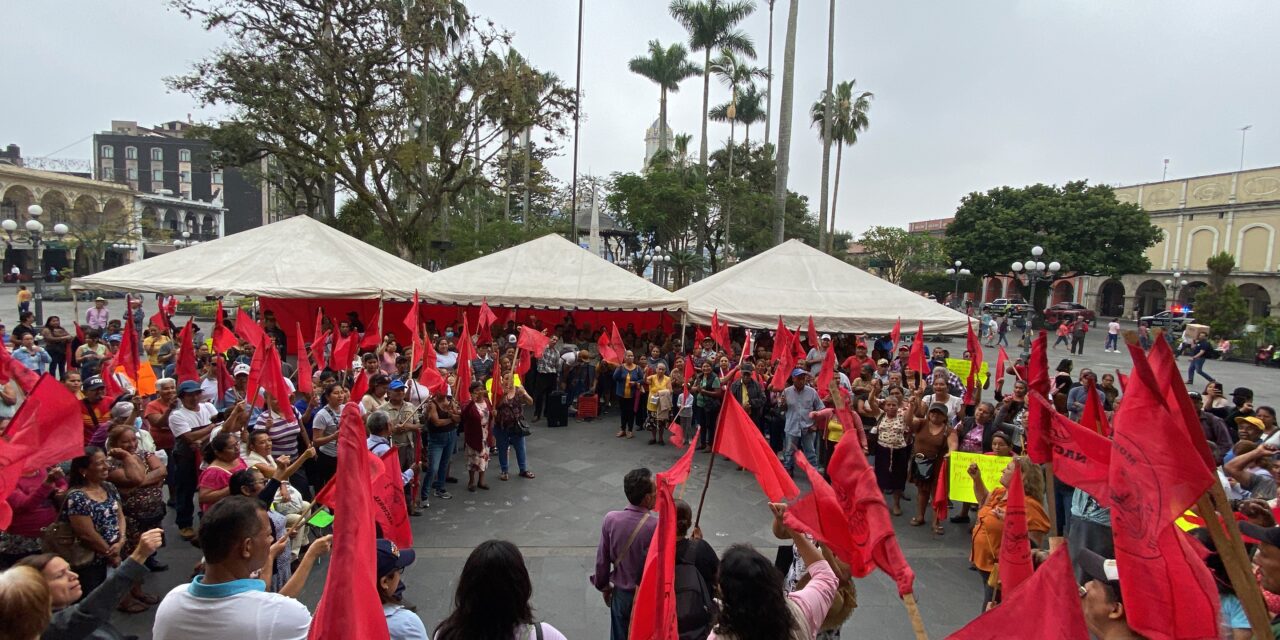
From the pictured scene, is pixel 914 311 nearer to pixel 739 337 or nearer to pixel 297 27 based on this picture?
pixel 739 337

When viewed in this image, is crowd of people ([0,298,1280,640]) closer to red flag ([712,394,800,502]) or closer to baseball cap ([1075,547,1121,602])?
baseball cap ([1075,547,1121,602])

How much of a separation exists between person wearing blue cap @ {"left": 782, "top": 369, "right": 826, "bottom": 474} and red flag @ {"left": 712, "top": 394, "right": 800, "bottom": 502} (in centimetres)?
455

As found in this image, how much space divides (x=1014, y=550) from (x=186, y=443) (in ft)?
22.4

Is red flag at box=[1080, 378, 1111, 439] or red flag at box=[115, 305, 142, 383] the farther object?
red flag at box=[115, 305, 142, 383]

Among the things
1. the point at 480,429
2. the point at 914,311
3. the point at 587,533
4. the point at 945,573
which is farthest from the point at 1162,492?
the point at 914,311

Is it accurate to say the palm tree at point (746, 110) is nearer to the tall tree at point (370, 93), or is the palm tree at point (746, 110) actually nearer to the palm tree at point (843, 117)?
the palm tree at point (843, 117)

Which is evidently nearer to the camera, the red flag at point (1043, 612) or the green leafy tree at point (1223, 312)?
the red flag at point (1043, 612)

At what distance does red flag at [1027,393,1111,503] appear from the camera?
3326 mm

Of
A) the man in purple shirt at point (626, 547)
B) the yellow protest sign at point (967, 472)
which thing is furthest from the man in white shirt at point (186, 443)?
the yellow protest sign at point (967, 472)

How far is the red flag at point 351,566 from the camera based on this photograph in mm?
2244

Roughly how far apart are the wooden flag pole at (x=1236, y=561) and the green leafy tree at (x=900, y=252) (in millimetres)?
53533

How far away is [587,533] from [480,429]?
76.8 inches

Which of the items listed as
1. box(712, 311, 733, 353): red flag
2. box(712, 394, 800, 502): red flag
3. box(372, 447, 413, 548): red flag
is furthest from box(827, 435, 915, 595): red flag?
box(712, 311, 733, 353): red flag

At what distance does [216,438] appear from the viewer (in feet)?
16.0
